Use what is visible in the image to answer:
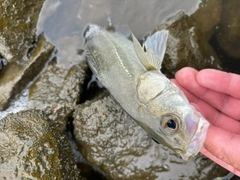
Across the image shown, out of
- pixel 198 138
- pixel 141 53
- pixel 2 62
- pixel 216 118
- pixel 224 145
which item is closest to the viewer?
pixel 198 138

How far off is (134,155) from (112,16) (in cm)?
239

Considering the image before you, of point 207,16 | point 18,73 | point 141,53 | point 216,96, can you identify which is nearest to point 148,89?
point 141,53

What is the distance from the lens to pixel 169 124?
3459 millimetres

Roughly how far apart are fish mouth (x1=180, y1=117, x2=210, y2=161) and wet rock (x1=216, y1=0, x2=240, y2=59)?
2194 millimetres

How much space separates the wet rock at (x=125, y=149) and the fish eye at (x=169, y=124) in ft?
3.90

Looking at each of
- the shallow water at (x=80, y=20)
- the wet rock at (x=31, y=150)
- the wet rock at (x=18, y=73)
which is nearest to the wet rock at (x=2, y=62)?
the wet rock at (x=18, y=73)

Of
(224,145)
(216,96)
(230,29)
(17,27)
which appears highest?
(17,27)

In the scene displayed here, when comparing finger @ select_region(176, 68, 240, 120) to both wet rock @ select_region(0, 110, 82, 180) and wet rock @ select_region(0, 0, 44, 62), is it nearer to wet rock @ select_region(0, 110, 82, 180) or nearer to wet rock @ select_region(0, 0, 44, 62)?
wet rock @ select_region(0, 110, 82, 180)

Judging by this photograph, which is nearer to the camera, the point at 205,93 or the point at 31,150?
the point at 31,150

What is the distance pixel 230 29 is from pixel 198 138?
95.1 inches

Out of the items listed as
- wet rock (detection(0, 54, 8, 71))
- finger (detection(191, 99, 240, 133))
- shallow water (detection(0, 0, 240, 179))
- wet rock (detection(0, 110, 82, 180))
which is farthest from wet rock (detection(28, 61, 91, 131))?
finger (detection(191, 99, 240, 133))

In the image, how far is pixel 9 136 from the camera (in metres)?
4.12

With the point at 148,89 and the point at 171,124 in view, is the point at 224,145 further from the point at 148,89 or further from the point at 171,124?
the point at 148,89

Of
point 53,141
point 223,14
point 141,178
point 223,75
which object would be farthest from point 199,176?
point 223,14
